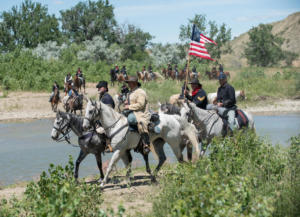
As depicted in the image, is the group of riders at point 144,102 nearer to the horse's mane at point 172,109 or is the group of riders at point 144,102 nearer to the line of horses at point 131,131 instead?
the line of horses at point 131,131

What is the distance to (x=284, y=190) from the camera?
6.17 metres

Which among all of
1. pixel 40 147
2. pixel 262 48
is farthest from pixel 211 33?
pixel 40 147

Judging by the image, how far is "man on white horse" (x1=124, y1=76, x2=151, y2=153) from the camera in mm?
9188

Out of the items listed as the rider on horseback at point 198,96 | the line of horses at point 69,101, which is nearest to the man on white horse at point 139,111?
the rider on horseback at point 198,96

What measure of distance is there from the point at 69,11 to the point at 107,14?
7165 mm

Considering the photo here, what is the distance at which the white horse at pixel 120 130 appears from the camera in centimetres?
891

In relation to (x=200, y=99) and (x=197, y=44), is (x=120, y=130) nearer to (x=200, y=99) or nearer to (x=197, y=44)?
(x=200, y=99)

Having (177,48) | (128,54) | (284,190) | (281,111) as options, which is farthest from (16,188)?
(128,54)

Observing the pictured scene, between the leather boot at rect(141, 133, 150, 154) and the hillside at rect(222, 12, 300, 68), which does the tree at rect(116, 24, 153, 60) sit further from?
the leather boot at rect(141, 133, 150, 154)

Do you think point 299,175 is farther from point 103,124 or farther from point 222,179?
point 103,124

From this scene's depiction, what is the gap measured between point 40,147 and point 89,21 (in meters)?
58.5

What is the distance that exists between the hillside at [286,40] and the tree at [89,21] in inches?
1030

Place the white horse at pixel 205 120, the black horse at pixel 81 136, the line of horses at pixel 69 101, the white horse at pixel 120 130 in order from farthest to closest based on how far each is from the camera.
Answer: the line of horses at pixel 69 101 < the white horse at pixel 205 120 < the black horse at pixel 81 136 < the white horse at pixel 120 130

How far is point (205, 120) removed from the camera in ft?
32.7
